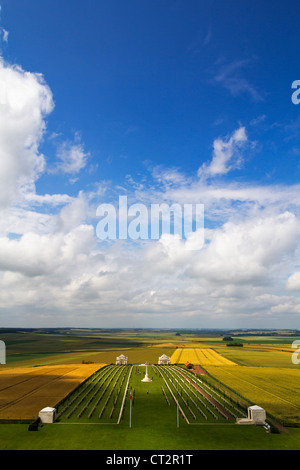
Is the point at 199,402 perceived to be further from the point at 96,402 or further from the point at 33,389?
the point at 33,389

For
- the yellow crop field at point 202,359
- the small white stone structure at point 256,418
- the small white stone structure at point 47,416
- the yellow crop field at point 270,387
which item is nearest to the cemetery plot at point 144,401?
the small white stone structure at point 47,416

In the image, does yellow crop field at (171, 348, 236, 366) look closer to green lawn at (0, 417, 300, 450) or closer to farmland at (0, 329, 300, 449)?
farmland at (0, 329, 300, 449)

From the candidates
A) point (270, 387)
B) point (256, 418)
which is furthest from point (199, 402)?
point (270, 387)

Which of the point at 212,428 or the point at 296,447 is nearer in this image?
the point at 296,447
